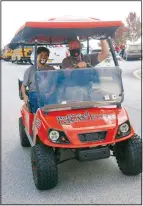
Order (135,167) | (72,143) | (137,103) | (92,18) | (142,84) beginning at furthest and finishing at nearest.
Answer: (142,84) → (137,103) → (92,18) → (135,167) → (72,143)

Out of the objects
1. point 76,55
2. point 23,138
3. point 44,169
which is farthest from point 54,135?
point 23,138

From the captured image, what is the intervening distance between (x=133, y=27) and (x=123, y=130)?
5427 cm

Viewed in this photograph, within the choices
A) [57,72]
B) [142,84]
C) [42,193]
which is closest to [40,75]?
[57,72]

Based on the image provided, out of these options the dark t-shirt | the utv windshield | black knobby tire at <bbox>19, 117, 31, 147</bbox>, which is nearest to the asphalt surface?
black knobby tire at <bbox>19, 117, 31, 147</bbox>

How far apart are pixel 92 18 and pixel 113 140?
1.57m

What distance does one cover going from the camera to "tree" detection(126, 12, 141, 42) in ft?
179

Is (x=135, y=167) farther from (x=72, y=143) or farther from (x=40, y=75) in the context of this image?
(x=40, y=75)

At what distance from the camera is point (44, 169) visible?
3.88m

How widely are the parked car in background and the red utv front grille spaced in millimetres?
24146

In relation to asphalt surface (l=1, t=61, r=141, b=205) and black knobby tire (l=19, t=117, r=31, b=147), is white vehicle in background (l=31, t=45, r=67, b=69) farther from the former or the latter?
asphalt surface (l=1, t=61, r=141, b=205)

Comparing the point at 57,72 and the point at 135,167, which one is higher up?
the point at 57,72

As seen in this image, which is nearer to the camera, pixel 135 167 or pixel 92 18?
pixel 135 167

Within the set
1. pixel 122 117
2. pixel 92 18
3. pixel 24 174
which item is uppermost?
pixel 92 18

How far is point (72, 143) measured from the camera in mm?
3889
